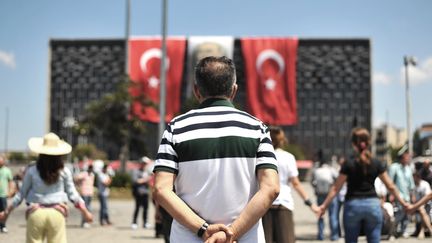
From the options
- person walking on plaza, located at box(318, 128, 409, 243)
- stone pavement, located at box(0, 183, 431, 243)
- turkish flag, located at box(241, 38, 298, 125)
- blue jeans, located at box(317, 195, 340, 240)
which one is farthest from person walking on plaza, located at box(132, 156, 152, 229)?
turkish flag, located at box(241, 38, 298, 125)

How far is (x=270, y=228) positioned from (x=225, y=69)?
13.8ft

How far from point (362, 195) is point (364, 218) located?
221mm

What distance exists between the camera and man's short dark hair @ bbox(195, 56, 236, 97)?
11.1 ft

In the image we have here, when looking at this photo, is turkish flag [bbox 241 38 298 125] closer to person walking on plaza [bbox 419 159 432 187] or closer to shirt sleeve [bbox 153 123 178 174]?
person walking on plaza [bbox 419 159 432 187]

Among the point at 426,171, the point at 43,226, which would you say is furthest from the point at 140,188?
the point at 43,226

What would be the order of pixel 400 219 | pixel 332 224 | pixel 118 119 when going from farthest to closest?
pixel 118 119 → pixel 400 219 → pixel 332 224

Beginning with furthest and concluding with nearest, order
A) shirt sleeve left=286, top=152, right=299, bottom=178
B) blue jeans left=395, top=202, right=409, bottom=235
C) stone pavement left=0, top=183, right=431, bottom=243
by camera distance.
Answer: blue jeans left=395, top=202, right=409, bottom=235
stone pavement left=0, top=183, right=431, bottom=243
shirt sleeve left=286, top=152, right=299, bottom=178

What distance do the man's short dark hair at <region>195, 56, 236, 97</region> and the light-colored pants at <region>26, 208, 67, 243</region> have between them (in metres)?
3.33

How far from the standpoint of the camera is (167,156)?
3.28 metres

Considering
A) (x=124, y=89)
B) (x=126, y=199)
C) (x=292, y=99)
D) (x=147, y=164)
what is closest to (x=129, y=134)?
(x=124, y=89)

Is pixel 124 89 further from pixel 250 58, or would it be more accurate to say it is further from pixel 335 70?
pixel 335 70

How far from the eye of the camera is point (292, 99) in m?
84.1

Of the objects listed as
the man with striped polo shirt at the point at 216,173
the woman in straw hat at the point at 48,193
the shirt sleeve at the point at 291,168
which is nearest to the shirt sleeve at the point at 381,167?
the shirt sleeve at the point at 291,168

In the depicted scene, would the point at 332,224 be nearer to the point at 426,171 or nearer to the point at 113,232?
the point at 426,171
